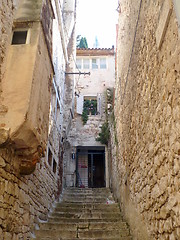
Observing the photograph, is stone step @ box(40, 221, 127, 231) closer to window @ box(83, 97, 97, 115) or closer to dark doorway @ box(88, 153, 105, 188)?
window @ box(83, 97, 97, 115)

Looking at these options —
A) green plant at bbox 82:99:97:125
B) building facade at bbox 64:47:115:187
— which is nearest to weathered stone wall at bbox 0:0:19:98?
building facade at bbox 64:47:115:187

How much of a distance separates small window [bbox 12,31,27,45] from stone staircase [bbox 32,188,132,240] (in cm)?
395

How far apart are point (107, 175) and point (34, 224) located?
7.36m

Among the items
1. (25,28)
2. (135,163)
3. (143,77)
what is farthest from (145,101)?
(25,28)

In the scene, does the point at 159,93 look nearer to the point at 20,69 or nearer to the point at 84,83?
the point at 20,69

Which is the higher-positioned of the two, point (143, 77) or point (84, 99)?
point (84, 99)

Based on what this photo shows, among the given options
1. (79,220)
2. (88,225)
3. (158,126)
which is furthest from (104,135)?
(158,126)

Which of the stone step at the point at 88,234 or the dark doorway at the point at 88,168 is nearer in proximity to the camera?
the stone step at the point at 88,234

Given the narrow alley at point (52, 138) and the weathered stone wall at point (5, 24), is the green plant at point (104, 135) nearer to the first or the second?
the narrow alley at point (52, 138)

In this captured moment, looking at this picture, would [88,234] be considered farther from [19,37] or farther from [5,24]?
[5,24]

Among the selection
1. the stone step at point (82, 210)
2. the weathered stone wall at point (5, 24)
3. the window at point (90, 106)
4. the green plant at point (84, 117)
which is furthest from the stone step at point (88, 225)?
the window at point (90, 106)

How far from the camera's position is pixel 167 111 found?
2.68 meters

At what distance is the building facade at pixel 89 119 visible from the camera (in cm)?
1295

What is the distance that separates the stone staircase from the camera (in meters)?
5.54
